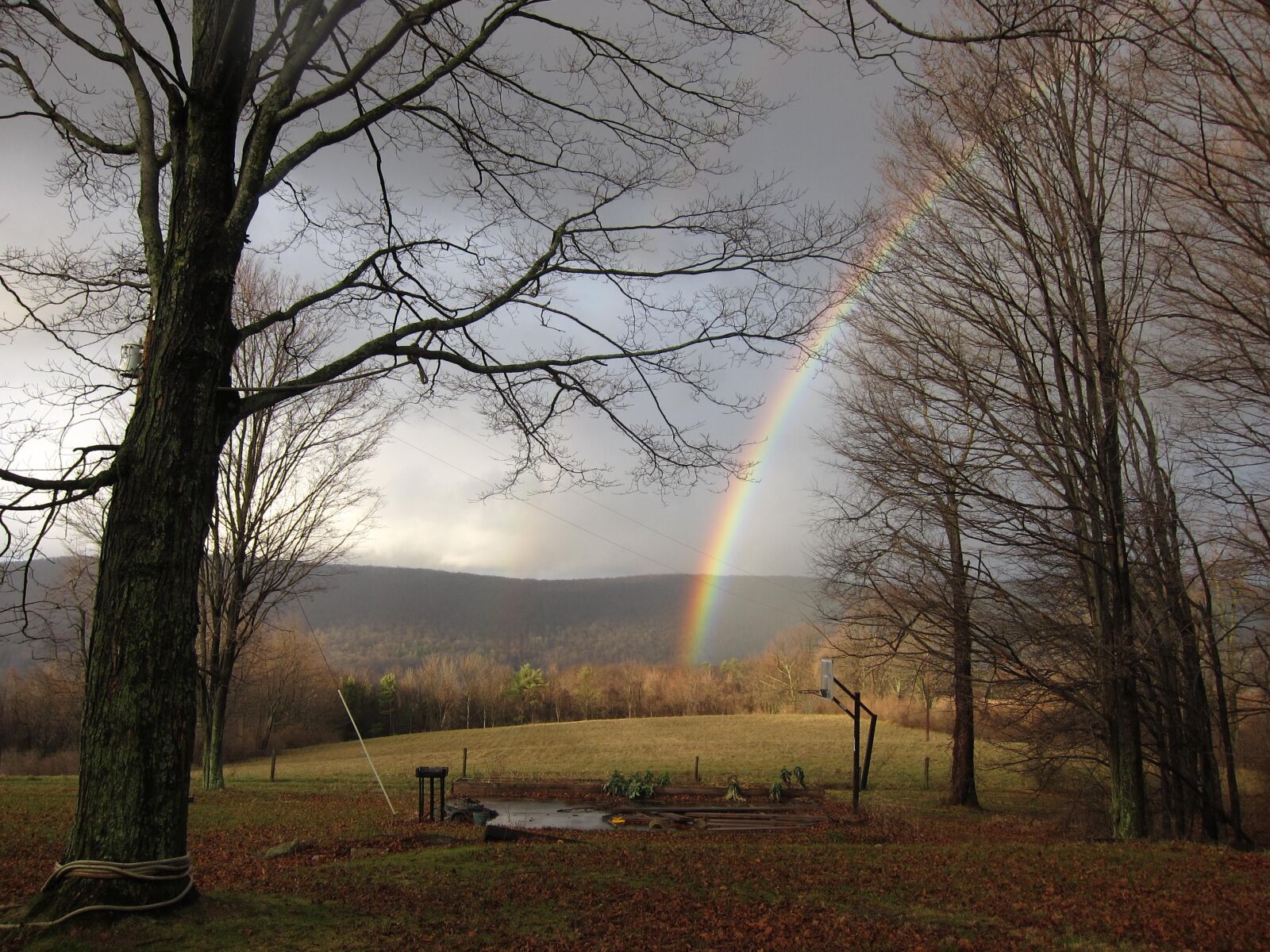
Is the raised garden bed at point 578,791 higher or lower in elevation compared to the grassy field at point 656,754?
higher

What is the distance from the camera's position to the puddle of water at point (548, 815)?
15031 mm

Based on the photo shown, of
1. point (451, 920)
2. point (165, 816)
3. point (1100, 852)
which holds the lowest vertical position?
point (1100, 852)

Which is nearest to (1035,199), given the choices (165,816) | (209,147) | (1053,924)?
(1053,924)

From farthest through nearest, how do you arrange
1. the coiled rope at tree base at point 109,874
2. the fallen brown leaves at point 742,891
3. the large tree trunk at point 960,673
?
the large tree trunk at point 960,673 → the fallen brown leaves at point 742,891 → the coiled rope at tree base at point 109,874

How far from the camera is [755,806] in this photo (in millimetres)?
18469

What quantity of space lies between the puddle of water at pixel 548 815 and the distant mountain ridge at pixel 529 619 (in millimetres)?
94319

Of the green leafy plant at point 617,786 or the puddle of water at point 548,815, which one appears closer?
the puddle of water at point 548,815

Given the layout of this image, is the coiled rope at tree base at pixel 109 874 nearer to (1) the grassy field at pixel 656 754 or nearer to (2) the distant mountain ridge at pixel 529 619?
(1) the grassy field at pixel 656 754

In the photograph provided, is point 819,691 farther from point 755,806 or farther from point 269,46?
point 269,46

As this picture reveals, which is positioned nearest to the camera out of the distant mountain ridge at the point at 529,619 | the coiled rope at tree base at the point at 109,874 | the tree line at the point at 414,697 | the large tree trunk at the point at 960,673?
the coiled rope at tree base at the point at 109,874

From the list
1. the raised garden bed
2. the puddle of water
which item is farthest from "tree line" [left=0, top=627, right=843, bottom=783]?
the puddle of water

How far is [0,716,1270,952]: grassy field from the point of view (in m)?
4.77

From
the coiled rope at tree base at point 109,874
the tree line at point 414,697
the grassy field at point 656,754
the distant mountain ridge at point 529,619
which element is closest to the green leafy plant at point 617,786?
the grassy field at point 656,754

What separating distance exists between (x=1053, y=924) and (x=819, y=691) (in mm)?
12753
